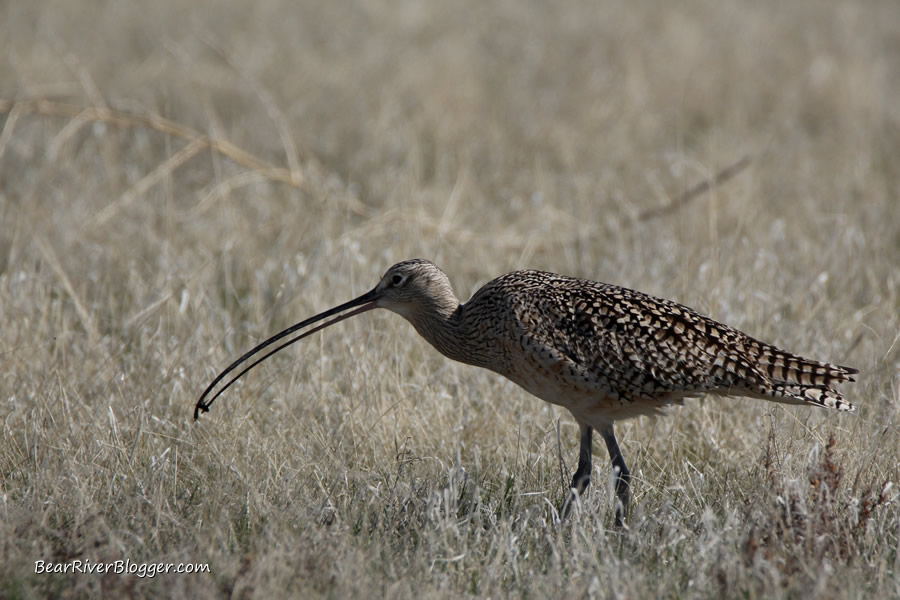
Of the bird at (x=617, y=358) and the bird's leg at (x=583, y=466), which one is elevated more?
the bird at (x=617, y=358)

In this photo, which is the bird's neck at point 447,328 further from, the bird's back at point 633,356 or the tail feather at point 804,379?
the tail feather at point 804,379

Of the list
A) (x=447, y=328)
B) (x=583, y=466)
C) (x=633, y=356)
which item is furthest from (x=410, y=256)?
(x=633, y=356)

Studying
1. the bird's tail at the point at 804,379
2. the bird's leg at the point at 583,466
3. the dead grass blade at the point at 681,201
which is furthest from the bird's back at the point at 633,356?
the dead grass blade at the point at 681,201

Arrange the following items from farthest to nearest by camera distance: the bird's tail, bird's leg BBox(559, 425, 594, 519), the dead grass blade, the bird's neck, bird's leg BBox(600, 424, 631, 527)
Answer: the dead grass blade → the bird's neck → bird's leg BBox(559, 425, 594, 519) → bird's leg BBox(600, 424, 631, 527) → the bird's tail

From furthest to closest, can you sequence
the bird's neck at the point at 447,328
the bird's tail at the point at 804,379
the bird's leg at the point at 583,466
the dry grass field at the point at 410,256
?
the bird's neck at the point at 447,328 < the bird's leg at the point at 583,466 < the bird's tail at the point at 804,379 < the dry grass field at the point at 410,256

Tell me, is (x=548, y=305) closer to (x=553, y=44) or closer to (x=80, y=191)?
(x=80, y=191)

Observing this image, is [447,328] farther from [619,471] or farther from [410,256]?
[410,256]

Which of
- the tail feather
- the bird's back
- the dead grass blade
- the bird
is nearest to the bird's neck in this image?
the bird

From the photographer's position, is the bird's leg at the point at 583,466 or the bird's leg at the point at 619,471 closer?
the bird's leg at the point at 619,471

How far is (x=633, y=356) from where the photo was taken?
392 cm

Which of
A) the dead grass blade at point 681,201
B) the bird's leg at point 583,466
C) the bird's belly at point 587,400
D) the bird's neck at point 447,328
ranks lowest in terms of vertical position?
the bird's leg at point 583,466

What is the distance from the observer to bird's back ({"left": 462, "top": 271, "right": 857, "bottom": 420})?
3.85m

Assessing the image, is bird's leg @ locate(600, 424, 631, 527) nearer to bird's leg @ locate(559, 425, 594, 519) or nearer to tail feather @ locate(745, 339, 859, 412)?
bird's leg @ locate(559, 425, 594, 519)

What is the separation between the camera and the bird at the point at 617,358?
12.7 feet
